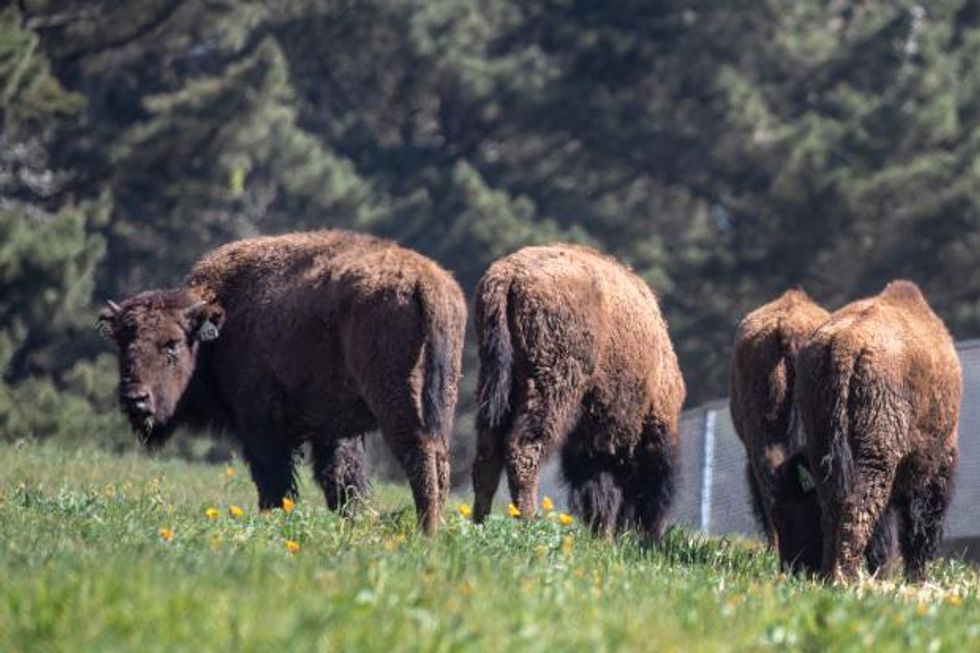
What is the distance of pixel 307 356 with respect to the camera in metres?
14.2

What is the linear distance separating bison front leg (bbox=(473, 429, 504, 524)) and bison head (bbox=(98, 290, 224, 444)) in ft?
7.93

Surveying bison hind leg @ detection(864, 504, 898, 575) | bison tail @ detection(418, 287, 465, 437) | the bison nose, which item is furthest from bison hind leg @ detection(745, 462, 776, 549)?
the bison nose

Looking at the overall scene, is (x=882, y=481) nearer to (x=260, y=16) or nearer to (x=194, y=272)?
(x=194, y=272)

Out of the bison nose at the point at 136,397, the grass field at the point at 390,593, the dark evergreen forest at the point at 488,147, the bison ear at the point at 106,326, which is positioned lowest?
the grass field at the point at 390,593

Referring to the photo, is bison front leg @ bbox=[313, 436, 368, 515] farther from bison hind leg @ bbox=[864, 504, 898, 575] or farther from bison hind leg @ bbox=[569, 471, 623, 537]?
bison hind leg @ bbox=[864, 504, 898, 575]

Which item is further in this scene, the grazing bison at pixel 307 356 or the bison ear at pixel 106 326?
the bison ear at pixel 106 326

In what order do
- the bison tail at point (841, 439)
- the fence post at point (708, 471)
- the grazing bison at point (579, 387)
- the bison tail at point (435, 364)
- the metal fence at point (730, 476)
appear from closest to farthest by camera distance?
1. the bison tail at point (841, 439)
2. the bison tail at point (435, 364)
3. the grazing bison at point (579, 387)
4. the metal fence at point (730, 476)
5. the fence post at point (708, 471)

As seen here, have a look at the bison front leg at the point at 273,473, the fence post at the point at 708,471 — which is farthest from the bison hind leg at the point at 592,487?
the fence post at the point at 708,471

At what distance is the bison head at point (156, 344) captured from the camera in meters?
15.0

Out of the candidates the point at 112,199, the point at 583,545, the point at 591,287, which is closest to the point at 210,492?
the point at 591,287

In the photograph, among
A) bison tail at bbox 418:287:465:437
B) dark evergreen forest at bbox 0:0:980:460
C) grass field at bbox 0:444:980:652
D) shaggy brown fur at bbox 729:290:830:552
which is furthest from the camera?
dark evergreen forest at bbox 0:0:980:460

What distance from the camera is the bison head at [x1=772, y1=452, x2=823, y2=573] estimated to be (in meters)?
13.2

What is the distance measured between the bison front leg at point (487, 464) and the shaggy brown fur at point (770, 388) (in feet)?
6.17

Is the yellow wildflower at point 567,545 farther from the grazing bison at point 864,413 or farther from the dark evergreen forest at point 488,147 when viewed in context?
the dark evergreen forest at point 488,147
